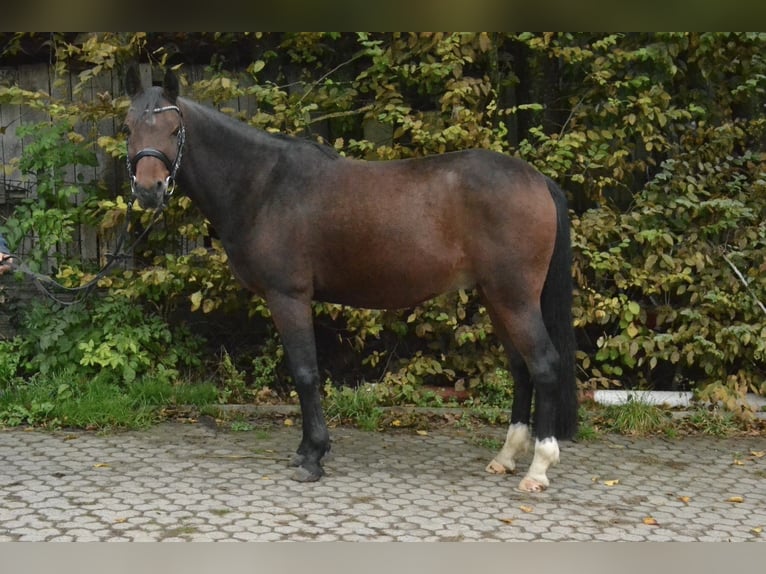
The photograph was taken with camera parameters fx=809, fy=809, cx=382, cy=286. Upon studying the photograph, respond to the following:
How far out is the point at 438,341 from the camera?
6.76 m

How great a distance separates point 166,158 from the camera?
4.54 metres

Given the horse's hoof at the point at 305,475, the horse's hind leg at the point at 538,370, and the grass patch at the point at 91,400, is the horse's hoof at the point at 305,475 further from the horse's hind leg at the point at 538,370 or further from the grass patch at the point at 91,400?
the grass patch at the point at 91,400

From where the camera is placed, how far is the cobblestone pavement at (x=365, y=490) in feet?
13.1

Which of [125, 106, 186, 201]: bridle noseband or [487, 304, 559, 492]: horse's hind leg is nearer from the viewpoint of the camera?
[125, 106, 186, 201]: bridle noseband

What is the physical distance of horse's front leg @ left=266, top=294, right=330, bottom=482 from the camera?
15.8 feet

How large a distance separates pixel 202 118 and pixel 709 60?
413 cm

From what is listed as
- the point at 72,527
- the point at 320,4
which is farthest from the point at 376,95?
the point at 320,4

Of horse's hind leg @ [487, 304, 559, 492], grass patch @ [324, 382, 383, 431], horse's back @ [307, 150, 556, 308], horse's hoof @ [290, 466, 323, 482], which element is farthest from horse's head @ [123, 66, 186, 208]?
grass patch @ [324, 382, 383, 431]

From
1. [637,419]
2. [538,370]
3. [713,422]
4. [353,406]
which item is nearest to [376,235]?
[538,370]

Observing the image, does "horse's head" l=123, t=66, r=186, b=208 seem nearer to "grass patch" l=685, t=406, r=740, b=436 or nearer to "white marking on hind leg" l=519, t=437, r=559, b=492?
"white marking on hind leg" l=519, t=437, r=559, b=492

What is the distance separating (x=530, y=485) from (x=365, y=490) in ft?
3.10

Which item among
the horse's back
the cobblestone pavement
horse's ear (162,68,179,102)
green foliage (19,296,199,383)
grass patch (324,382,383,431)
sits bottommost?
the cobblestone pavement

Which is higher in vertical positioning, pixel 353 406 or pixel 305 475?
pixel 353 406

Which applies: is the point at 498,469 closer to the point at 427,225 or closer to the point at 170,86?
the point at 427,225
